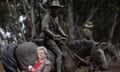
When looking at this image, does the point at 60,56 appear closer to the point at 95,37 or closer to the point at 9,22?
the point at 9,22

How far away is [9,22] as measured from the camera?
29734 mm

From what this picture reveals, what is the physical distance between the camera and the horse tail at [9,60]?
9.12 meters

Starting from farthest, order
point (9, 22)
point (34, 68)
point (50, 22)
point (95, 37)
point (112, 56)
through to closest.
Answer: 1. point (95, 37)
2. point (9, 22)
3. point (112, 56)
4. point (50, 22)
5. point (34, 68)

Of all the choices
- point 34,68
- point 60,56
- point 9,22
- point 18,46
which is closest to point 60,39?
point 60,56

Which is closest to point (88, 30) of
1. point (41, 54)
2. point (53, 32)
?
point (53, 32)

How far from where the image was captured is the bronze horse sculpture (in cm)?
910

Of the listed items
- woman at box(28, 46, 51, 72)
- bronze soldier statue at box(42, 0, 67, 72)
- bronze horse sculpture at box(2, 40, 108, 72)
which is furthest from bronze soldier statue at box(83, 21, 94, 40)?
woman at box(28, 46, 51, 72)

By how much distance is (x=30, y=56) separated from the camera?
355 inches

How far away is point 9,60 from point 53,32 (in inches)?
69.3

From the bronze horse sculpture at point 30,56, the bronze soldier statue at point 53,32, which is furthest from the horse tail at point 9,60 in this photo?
the bronze soldier statue at point 53,32

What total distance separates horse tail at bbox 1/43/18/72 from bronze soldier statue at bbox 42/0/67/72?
1.12 meters

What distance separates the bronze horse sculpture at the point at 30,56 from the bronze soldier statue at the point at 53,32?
6.6 inches

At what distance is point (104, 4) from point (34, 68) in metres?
21.4

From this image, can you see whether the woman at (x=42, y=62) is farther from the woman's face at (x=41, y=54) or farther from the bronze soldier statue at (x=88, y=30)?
the bronze soldier statue at (x=88, y=30)
